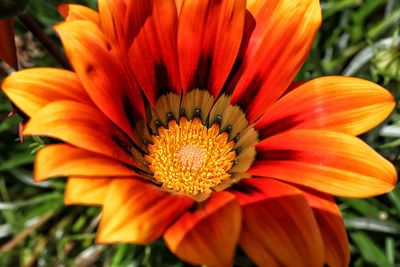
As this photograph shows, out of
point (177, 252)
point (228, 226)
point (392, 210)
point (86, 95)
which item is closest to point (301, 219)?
point (228, 226)

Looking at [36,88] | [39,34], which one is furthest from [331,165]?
[39,34]

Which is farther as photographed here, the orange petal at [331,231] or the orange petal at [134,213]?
the orange petal at [331,231]

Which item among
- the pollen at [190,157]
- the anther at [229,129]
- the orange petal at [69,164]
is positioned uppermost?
the orange petal at [69,164]

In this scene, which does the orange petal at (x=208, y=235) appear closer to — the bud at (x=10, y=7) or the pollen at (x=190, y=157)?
the pollen at (x=190, y=157)

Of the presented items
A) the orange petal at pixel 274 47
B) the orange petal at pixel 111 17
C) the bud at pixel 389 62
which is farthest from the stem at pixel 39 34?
the bud at pixel 389 62

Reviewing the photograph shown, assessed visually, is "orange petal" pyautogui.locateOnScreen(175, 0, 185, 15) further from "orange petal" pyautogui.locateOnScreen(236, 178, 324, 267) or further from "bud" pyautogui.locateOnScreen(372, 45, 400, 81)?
→ "bud" pyautogui.locateOnScreen(372, 45, 400, 81)

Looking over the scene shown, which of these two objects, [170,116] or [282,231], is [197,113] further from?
[282,231]

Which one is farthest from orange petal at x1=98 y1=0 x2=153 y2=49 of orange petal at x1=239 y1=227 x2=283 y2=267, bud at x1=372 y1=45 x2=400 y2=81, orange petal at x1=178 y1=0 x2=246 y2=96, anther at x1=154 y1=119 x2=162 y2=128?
bud at x1=372 y1=45 x2=400 y2=81
